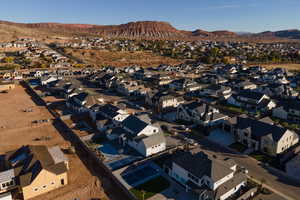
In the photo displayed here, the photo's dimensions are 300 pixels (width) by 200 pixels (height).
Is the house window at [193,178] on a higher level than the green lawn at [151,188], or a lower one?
higher

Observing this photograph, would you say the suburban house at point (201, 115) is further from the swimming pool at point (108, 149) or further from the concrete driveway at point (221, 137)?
the swimming pool at point (108, 149)

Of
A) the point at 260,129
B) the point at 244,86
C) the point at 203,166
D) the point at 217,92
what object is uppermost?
the point at 244,86

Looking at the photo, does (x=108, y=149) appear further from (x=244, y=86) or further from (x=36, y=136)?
(x=244, y=86)

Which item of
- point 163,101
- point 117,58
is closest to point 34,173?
point 163,101

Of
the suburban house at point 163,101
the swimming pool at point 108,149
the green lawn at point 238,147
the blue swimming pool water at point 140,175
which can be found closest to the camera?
the blue swimming pool water at point 140,175

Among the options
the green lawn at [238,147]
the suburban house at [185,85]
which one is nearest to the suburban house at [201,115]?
the green lawn at [238,147]

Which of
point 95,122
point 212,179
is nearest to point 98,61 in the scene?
point 95,122
